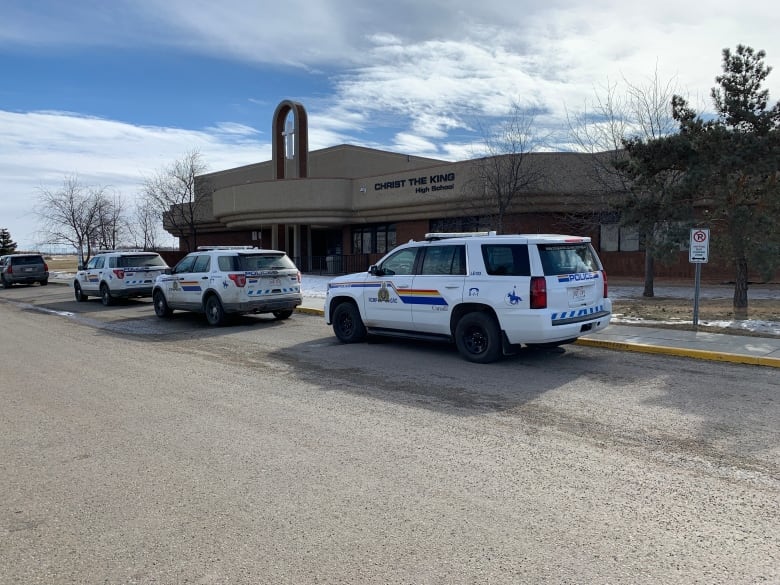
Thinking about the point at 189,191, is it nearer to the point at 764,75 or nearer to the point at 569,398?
the point at 764,75

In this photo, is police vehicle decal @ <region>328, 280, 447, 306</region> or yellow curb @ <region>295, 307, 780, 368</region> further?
police vehicle decal @ <region>328, 280, 447, 306</region>

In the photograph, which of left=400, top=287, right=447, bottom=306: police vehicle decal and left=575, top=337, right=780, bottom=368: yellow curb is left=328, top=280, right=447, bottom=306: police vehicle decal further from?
left=575, top=337, right=780, bottom=368: yellow curb

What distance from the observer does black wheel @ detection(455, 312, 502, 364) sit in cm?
894

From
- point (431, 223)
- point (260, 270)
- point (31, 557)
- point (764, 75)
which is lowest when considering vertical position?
point (31, 557)

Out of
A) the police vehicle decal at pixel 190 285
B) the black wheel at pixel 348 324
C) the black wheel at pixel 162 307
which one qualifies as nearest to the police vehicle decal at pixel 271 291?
the police vehicle decal at pixel 190 285

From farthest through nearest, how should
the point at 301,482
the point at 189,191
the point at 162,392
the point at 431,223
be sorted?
the point at 189,191, the point at 431,223, the point at 162,392, the point at 301,482

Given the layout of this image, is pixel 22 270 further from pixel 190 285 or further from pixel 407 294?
pixel 407 294

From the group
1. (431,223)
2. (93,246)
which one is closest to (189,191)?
(93,246)

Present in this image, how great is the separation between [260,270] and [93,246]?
1501 inches

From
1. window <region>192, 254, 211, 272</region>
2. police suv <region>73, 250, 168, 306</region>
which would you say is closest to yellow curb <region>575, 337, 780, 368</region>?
window <region>192, 254, 211, 272</region>

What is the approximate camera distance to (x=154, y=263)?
20703mm

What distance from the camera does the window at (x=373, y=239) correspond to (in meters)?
33.4

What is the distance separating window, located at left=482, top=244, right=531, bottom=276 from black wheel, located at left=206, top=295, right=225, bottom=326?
724 centimetres

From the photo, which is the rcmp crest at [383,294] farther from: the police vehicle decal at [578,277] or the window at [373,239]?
the window at [373,239]
